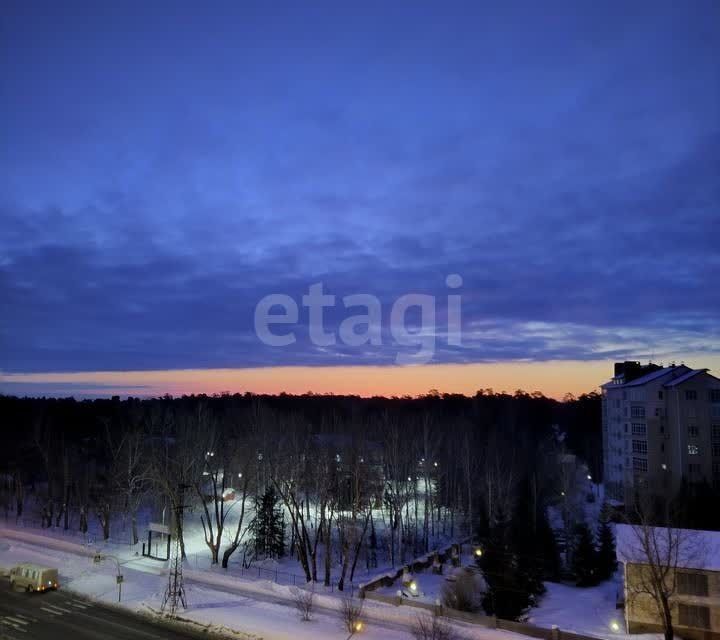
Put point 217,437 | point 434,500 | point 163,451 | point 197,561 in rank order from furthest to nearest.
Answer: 1. point 434,500
2. point 217,437
3. point 163,451
4. point 197,561

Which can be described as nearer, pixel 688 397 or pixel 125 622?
pixel 125 622

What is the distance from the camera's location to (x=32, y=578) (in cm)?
2877

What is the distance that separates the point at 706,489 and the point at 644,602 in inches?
957

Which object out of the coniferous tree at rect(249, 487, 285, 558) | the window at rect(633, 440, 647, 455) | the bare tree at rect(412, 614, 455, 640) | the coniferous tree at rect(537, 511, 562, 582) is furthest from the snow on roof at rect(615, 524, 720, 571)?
the window at rect(633, 440, 647, 455)

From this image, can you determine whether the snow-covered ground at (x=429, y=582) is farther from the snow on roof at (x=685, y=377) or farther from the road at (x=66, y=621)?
the snow on roof at (x=685, y=377)

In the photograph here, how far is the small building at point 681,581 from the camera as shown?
24.5 meters

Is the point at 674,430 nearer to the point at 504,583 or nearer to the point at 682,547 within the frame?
the point at 682,547

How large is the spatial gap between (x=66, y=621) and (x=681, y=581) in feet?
90.3

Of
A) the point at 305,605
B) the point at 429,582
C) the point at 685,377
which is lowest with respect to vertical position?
the point at 429,582

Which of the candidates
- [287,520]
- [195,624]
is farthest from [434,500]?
[195,624]

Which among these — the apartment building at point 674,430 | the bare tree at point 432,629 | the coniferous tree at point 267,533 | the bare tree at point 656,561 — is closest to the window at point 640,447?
the apartment building at point 674,430

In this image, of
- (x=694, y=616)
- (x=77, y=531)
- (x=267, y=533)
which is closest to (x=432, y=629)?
(x=694, y=616)

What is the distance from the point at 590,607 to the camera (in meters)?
31.6

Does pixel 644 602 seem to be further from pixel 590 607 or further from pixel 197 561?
pixel 197 561
